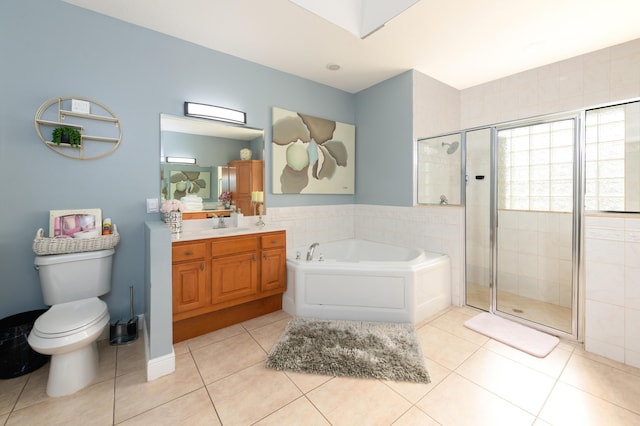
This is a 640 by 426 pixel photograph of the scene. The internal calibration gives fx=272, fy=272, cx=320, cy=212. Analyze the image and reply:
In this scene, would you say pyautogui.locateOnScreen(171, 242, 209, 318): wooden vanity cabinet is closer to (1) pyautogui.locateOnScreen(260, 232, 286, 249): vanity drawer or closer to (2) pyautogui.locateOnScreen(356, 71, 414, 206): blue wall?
(1) pyautogui.locateOnScreen(260, 232, 286, 249): vanity drawer

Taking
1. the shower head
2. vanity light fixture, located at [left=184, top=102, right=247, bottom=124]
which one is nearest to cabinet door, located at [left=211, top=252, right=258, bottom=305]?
vanity light fixture, located at [left=184, top=102, right=247, bottom=124]

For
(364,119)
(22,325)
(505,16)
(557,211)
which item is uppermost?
(505,16)

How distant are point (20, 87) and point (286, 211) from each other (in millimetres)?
2395

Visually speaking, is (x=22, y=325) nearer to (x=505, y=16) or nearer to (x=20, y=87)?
(x=20, y=87)

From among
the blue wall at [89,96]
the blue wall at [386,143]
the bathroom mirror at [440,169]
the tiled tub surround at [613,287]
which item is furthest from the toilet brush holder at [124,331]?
the tiled tub surround at [613,287]

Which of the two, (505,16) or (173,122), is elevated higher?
(505,16)

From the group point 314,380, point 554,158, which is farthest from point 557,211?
point 314,380

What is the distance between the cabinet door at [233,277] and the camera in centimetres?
234

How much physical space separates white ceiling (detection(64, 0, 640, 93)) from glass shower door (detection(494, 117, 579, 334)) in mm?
865

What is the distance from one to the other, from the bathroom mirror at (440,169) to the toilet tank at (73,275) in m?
3.18

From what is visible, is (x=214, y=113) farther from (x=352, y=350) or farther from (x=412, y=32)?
(x=352, y=350)

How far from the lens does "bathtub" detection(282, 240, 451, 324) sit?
2.53m

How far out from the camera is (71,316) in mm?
1711

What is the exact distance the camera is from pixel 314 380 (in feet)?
5.84
